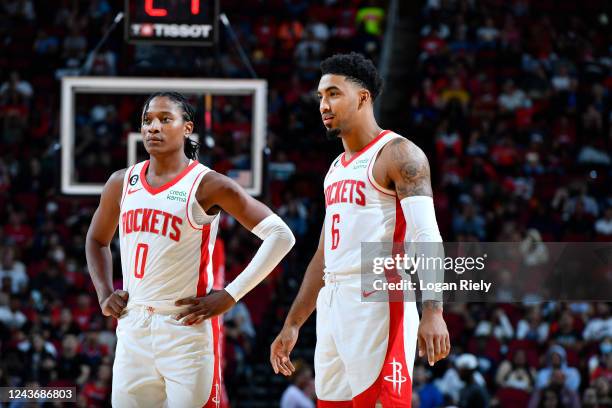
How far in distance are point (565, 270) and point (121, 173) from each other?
4.77 meters

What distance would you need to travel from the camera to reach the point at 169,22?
8.80m

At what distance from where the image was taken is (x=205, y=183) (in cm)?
530

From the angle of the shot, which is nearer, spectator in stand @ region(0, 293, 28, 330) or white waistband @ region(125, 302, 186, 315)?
white waistband @ region(125, 302, 186, 315)

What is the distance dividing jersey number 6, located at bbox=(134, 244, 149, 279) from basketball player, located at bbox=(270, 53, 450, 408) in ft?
2.55

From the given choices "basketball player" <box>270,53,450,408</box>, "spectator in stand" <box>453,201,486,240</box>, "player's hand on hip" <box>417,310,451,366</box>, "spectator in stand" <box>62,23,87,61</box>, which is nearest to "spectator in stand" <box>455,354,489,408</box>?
"spectator in stand" <box>453,201,486,240</box>

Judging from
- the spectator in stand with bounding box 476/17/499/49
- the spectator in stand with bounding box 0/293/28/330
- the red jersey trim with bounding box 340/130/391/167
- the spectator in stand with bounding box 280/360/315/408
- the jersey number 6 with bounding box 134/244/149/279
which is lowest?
the spectator in stand with bounding box 280/360/315/408

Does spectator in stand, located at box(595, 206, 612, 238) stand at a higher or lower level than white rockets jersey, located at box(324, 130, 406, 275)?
higher

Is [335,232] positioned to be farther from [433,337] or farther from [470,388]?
[470,388]

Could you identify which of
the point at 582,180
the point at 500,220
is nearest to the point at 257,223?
the point at 500,220

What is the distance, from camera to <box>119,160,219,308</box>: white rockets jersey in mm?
5148

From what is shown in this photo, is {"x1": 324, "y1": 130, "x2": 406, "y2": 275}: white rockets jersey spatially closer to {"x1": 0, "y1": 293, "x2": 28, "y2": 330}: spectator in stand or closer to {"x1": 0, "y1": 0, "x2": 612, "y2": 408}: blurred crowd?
{"x1": 0, "y1": 0, "x2": 612, "y2": 408}: blurred crowd

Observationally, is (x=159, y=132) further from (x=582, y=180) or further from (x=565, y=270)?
(x=582, y=180)

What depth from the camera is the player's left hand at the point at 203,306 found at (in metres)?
5.10

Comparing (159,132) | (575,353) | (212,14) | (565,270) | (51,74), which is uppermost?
(51,74)
